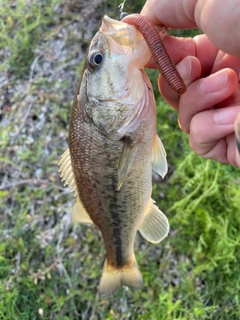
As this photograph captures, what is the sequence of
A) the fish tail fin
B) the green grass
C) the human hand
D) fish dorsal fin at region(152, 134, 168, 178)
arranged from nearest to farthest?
the human hand
fish dorsal fin at region(152, 134, 168, 178)
the fish tail fin
the green grass

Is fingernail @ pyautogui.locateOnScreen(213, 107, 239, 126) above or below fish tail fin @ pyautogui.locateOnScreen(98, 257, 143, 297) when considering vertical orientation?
above

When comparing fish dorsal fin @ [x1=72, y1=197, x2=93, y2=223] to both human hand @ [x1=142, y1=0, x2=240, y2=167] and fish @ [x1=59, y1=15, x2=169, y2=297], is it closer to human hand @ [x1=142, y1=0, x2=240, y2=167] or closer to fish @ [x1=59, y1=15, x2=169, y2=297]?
fish @ [x1=59, y1=15, x2=169, y2=297]

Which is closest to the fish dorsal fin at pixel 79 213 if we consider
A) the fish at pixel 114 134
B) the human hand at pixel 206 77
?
the fish at pixel 114 134

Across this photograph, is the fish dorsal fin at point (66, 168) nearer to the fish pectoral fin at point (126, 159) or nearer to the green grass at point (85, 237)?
the fish pectoral fin at point (126, 159)

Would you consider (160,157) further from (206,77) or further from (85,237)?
(85,237)

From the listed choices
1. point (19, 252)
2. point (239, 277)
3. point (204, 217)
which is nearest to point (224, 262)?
point (239, 277)

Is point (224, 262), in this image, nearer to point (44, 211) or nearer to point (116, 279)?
point (116, 279)

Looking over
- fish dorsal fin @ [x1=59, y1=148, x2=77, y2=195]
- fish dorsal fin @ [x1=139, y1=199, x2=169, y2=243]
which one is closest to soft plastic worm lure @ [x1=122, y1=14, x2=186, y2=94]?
fish dorsal fin @ [x1=59, y1=148, x2=77, y2=195]
